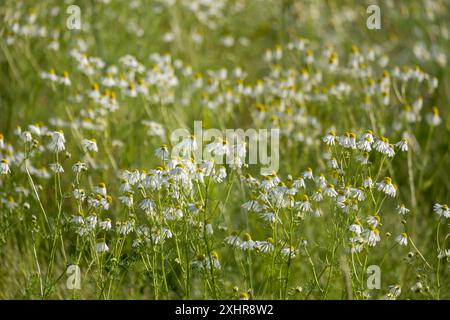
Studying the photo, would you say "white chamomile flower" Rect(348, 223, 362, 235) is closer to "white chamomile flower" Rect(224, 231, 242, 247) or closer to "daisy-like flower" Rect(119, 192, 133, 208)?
"white chamomile flower" Rect(224, 231, 242, 247)

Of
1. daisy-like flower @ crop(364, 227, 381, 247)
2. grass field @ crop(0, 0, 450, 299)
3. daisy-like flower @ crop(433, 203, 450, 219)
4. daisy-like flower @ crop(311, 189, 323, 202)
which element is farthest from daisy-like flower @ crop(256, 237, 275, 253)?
daisy-like flower @ crop(433, 203, 450, 219)

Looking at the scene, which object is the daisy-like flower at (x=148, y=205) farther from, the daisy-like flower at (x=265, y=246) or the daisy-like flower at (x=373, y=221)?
the daisy-like flower at (x=373, y=221)

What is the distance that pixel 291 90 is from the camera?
5023mm

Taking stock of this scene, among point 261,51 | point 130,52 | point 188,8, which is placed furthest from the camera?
point 261,51

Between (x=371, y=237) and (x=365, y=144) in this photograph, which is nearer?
(x=371, y=237)

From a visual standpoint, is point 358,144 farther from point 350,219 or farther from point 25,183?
point 25,183

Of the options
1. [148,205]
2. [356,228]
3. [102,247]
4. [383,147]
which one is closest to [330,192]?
[356,228]

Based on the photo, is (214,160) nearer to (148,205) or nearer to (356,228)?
(148,205)

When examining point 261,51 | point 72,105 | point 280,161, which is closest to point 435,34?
point 261,51

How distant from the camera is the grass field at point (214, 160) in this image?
3225mm

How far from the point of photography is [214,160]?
130 inches

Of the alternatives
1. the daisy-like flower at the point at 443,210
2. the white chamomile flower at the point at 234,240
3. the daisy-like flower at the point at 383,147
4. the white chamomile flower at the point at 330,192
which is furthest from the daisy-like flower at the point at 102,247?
the daisy-like flower at the point at 443,210

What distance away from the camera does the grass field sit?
3225mm

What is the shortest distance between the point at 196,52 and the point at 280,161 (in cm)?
252
